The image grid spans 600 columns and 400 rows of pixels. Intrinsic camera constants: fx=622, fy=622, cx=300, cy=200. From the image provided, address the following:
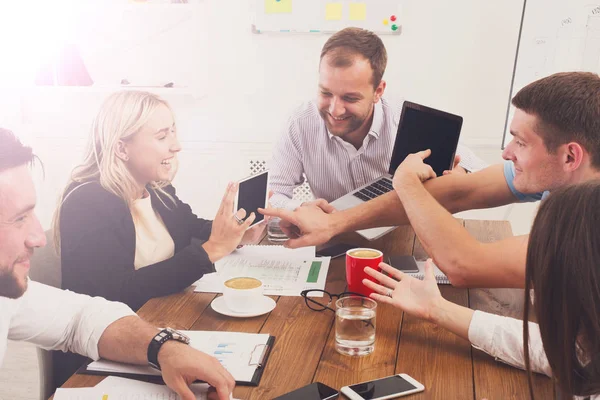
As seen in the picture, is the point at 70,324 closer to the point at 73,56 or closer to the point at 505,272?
the point at 505,272

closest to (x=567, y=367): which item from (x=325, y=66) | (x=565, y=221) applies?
(x=565, y=221)

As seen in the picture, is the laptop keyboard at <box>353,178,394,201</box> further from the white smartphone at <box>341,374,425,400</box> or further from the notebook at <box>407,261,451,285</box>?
the white smartphone at <box>341,374,425,400</box>

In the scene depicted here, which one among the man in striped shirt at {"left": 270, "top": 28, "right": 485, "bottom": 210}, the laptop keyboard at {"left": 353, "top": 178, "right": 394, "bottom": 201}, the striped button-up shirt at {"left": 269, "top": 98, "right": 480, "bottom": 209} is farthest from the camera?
the striped button-up shirt at {"left": 269, "top": 98, "right": 480, "bottom": 209}

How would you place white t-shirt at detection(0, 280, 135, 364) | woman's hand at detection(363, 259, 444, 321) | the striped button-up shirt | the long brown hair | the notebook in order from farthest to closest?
1. the striped button-up shirt
2. the notebook
3. woman's hand at detection(363, 259, 444, 321)
4. white t-shirt at detection(0, 280, 135, 364)
5. the long brown hair

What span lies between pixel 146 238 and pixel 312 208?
47cm

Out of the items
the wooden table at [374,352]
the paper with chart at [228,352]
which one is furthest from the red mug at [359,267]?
the paper with chart at [228,352]

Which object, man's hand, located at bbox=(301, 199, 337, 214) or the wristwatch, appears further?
man's hand, located at bbox=(301, 199, 337, 214)

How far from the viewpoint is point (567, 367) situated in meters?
0.85

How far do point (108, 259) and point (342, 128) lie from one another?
3.70ft

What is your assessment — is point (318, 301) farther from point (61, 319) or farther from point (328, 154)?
point (328, 154)

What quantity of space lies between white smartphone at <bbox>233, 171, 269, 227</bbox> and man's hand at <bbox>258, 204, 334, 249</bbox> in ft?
0.08

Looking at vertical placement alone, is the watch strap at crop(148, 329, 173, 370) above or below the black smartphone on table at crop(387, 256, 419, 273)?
above

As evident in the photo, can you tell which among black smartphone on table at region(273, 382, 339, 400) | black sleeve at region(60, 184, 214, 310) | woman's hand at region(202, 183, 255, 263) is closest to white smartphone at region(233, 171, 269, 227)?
woman's hand at region(202, 183, 255, 263)

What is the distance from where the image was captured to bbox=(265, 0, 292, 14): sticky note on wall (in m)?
2.82
